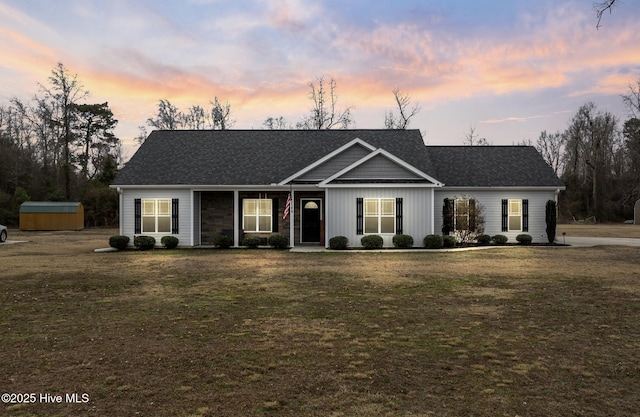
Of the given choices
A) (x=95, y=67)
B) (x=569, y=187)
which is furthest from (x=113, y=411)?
(x=569, y=187)

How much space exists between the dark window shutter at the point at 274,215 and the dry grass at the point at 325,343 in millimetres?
10120

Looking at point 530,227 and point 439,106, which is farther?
point 439,106

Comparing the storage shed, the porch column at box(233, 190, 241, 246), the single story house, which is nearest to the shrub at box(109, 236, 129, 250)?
the single story house

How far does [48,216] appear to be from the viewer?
40.2 m

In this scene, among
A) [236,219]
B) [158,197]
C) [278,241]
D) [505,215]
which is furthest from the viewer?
[505,215]

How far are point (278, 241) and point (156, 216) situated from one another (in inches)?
274

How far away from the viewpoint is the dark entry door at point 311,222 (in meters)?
24.0

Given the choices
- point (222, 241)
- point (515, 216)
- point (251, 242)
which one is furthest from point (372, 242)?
point (515, 216)

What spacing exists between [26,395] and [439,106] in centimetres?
3784

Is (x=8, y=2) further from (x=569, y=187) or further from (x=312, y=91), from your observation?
(x=569, y=187)

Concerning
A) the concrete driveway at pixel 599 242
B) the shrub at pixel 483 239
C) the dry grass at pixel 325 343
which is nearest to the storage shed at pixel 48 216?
the dry grass at pixel 325 343

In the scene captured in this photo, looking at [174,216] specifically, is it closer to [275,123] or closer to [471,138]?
[275,123]

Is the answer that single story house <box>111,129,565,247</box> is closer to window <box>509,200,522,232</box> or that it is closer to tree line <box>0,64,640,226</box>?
window <box>509,200,522,232</box>

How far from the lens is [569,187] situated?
62.6 metres
